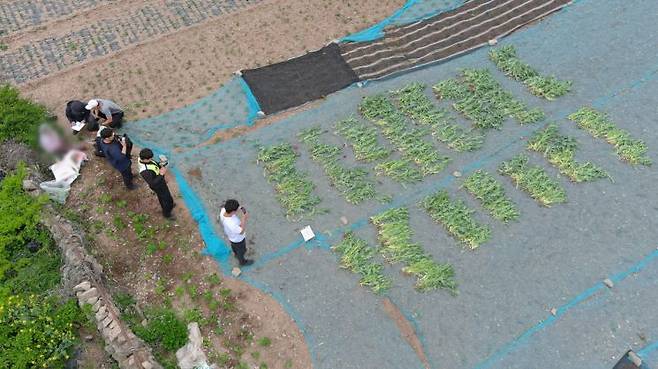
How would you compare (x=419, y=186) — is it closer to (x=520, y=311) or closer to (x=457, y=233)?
(x=457, y=233)

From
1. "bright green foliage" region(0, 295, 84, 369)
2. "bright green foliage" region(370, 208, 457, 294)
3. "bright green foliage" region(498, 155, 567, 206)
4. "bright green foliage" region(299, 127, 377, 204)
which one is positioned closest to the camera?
"bright green foliage" region(0, 295, 84, 369)

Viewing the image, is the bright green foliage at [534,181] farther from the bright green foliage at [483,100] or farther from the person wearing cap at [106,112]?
the person wearing cap at [106,112]

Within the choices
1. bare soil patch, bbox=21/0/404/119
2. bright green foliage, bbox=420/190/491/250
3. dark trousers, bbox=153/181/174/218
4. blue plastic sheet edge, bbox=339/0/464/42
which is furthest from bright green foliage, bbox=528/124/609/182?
dark trousers, bbox=153/181/174/218

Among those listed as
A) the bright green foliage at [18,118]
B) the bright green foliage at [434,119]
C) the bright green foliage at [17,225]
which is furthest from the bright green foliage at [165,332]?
the bright green foliage at [434,119]

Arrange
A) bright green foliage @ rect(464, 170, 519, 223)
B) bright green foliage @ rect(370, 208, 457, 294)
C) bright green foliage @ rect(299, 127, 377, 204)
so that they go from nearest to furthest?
1. bright green foliage @ rect(370, 208, 457, 294)
2. bright green foliage @ rect(464, 170, 519, 223)
3. bright green foliage @ rect(299, 127, 377, 204)

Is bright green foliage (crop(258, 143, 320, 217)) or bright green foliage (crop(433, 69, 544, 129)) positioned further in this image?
bright green foliage (crop(433, 69, 544, 129))

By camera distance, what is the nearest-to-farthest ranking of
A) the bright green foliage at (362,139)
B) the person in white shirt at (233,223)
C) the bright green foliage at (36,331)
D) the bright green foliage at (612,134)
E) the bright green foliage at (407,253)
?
the bright green foliage at (36,331), the person in white shirt at (233,223), the bright green foliage at (407,253), the bright green foliage at (612,134), the bright green foliage at (362,139)

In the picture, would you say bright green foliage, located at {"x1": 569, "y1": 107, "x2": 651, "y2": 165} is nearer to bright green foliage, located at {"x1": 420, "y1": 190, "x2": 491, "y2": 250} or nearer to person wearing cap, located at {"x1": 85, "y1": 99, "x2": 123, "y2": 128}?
bright green foliage, located at {"x1": 420, "y1": 190, "x2": 491, "y2": 250}
